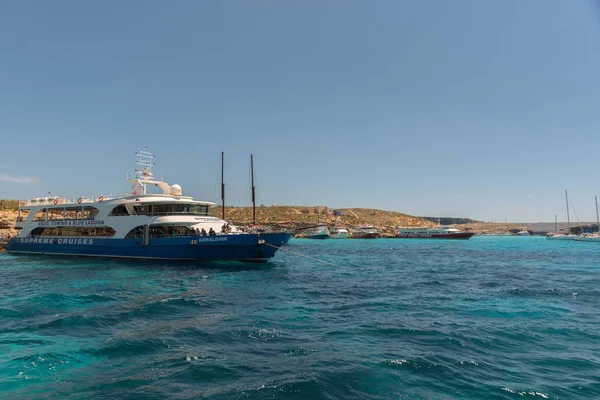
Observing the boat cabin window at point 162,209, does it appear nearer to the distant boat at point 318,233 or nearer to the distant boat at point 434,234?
the distant boat at point 318,233

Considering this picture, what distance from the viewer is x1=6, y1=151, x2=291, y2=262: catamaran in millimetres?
27516

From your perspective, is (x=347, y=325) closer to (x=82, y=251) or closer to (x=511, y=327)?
(x=511, y=327)

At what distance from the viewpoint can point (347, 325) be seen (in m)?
11.0

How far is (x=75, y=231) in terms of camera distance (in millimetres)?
35906

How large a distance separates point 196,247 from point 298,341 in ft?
66.8

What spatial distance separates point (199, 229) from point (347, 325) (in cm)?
2173

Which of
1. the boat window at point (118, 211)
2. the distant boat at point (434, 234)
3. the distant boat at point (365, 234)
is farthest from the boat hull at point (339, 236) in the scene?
the boat window at point (118, 211)

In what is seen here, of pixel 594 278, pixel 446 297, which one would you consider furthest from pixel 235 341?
pixel 594 278

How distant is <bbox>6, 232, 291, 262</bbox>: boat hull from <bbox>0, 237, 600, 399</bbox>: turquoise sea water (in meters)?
8.41

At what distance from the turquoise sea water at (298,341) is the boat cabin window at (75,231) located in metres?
15.5

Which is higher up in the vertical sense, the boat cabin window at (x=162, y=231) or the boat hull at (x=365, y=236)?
the boat cabin window at (x=162, y=231)

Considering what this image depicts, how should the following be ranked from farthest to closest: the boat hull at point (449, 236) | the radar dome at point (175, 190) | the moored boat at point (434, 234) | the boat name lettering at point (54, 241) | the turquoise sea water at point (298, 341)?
A: the moored boat at point (434, 234), the boat hull at point (449, 236), the radar dome at point (175, 190), the boat name lettering at point (54, 241), the turquoise sea water at point (298, 341)

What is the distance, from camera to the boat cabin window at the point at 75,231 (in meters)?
33.8

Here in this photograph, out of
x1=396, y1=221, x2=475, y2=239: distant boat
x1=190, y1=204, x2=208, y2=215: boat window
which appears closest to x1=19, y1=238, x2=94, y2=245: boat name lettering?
x1=190, y1=204, x2=208, y2=215: boat window
